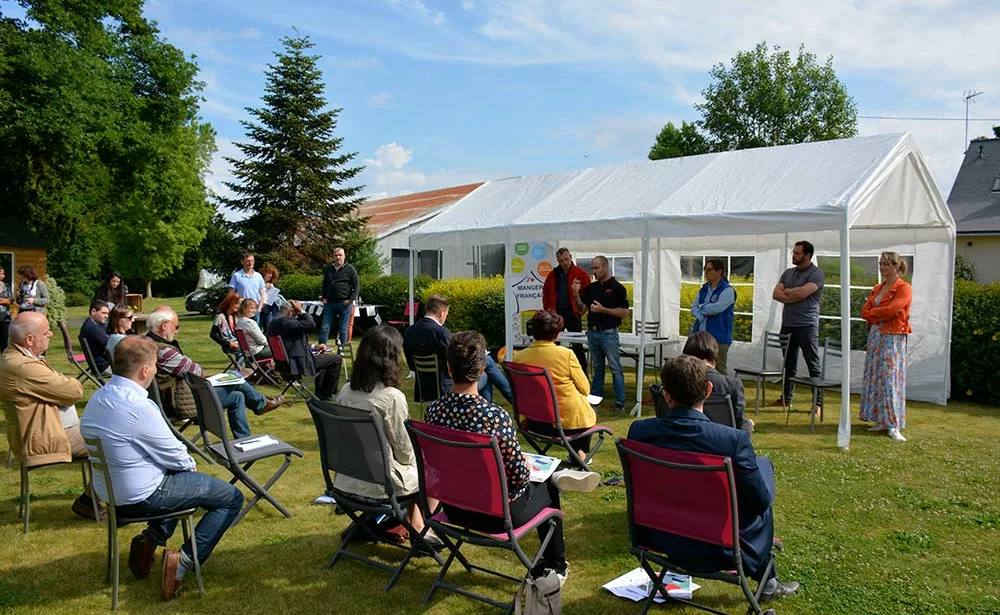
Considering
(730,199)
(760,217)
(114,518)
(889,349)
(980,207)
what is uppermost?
(980,207)

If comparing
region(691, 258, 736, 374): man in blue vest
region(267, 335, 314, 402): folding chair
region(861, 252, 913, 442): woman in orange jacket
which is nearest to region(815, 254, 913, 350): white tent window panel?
region(691, 258, 736, 374): man in blue vest

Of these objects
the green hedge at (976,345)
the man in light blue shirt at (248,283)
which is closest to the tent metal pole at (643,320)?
the green hedge at (976,345)

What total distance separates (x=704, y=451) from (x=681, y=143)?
119ft

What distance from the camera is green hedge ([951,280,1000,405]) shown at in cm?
852

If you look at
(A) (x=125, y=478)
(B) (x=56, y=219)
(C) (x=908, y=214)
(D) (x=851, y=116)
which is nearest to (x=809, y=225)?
(C) (x=908, y=214)

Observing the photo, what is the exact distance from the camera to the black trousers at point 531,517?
3.36 metres

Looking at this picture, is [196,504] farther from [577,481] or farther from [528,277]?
[528,277]

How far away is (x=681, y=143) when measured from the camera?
122 feet

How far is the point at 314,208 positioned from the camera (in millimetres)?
24391

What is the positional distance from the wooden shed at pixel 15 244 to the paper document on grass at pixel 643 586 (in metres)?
23.5

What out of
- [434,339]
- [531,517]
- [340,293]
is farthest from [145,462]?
[340,293]

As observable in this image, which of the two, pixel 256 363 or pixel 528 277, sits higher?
pixel 528 277

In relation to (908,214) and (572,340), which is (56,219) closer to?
(572,340)

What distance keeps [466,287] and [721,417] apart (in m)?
10.1
